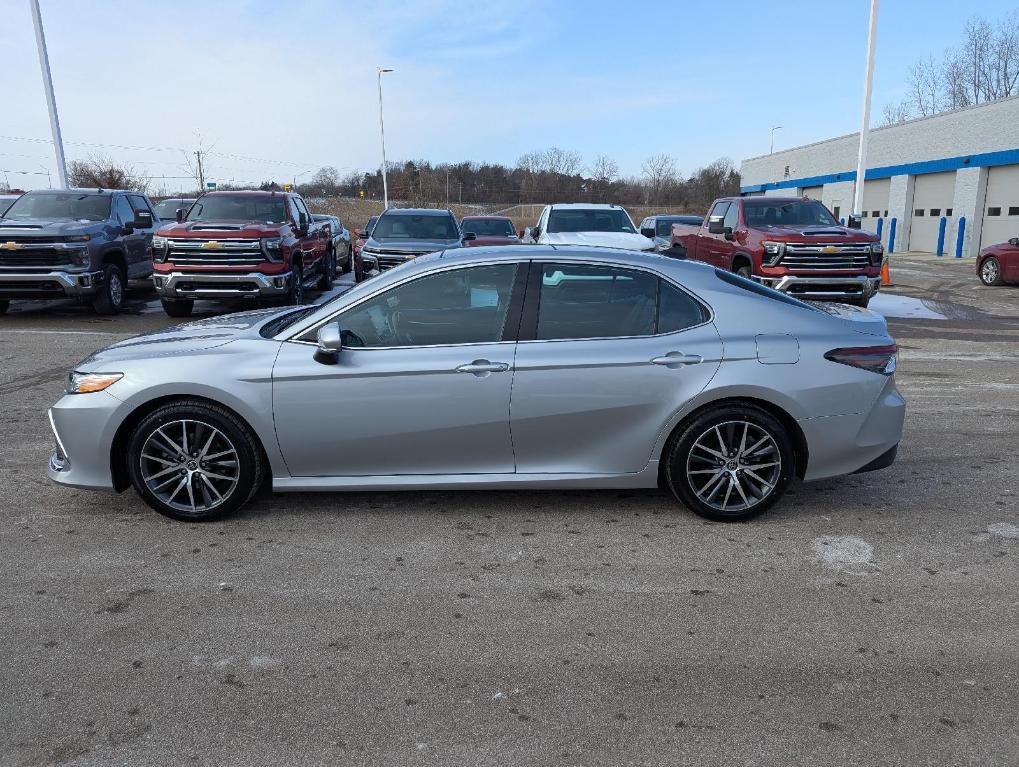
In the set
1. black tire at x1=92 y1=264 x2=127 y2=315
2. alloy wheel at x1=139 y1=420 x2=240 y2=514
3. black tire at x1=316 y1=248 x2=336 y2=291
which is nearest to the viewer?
alloy wheel at x1=139 y1=420 x2=240 y2=514

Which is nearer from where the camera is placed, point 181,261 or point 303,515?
point 303,515

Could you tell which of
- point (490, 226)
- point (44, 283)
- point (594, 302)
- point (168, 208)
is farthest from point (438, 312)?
point (168, 208)

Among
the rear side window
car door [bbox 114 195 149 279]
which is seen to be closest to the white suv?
car door [bbox 114 195 149 279]

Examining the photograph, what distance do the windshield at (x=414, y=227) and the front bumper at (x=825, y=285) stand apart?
18.8 feet

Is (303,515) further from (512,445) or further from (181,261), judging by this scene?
(181,261)

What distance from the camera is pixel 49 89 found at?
2147cm

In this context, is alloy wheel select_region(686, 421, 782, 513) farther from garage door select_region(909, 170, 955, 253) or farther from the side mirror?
garage door select_region(909, 170, 955, 253)

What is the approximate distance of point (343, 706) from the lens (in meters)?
2.99

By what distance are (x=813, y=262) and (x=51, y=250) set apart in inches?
475

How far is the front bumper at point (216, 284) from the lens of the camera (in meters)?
12.5

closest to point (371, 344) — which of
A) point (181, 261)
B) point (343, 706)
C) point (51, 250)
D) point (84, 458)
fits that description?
point (84, 458)

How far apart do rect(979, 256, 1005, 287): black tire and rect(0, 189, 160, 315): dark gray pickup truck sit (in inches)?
746

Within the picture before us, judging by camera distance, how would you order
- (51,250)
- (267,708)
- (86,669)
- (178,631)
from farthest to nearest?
1. (51,250)
2. (178,631)
3. (86,669)
4. (267,708)

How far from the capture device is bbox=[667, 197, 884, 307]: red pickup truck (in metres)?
12.9
